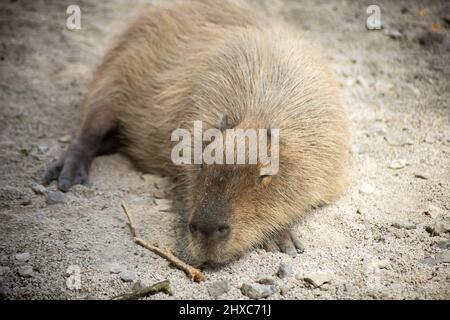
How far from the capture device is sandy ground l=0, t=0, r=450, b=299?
3.52 metres

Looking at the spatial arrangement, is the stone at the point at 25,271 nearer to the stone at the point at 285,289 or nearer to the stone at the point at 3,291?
the stone at the point at 3,291

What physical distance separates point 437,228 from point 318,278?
3.19ft

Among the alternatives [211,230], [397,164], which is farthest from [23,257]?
[397,164]

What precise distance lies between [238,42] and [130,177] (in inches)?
56.3

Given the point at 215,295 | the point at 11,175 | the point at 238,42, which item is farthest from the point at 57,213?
the point at 238,42

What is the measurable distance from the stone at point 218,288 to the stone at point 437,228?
1430 mm

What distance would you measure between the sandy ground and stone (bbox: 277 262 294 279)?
0.06 metres

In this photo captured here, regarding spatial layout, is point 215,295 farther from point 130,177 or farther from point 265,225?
point 130,177

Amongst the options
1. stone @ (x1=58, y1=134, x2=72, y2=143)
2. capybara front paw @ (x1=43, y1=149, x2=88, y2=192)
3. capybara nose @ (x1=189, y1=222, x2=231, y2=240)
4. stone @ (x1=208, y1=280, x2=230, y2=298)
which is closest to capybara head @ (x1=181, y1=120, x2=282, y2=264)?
capybara nose @ (x1=189, y1=222, x2=231, y2=240)

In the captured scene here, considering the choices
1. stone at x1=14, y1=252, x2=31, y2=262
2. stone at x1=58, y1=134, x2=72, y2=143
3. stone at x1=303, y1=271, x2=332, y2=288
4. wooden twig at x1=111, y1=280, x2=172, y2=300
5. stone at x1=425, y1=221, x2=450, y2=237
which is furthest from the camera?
stone at x1=58, y1=134, x2=72, y2=143

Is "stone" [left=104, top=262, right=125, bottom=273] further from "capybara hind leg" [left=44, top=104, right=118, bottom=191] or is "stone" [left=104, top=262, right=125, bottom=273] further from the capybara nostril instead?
"capybara hind leg" [left=44, top=104, right=118, bottom=191]

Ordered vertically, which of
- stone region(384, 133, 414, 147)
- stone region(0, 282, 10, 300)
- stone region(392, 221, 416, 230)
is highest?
stone region(384, 133, 414, 147)

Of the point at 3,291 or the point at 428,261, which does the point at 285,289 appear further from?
the point at 3,291
